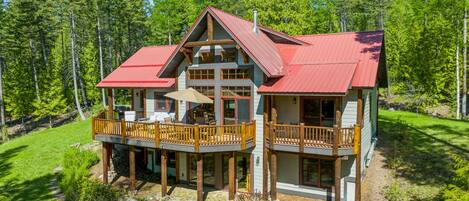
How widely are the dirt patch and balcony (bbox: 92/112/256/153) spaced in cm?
584

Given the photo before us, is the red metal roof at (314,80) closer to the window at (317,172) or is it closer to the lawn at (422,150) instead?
the window at (317,172)

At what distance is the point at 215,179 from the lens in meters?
17.8

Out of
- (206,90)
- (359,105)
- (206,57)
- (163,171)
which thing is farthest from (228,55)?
(359,105)

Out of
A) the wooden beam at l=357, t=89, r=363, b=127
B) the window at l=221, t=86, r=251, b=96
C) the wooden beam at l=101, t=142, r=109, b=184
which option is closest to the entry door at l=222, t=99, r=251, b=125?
the window at l=221, t=86, r=251, b=96

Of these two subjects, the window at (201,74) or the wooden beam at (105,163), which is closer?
the window at (201,74)

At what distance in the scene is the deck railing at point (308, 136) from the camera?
14.0 m

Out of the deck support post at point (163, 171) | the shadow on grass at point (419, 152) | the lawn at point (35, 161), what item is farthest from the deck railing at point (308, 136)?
the lawn at point (35, 161)

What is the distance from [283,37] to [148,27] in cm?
3752

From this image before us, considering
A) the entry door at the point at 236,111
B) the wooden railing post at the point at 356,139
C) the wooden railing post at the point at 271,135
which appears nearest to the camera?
the wooden railing post at the point at 356,139

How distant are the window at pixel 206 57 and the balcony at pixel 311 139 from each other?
4.76 m

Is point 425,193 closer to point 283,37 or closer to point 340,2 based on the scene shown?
point 283,37

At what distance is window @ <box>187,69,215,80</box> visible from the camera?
17.9 m

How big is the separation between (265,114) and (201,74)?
4.39 metres

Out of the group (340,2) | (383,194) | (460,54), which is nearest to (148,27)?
(340,2)
